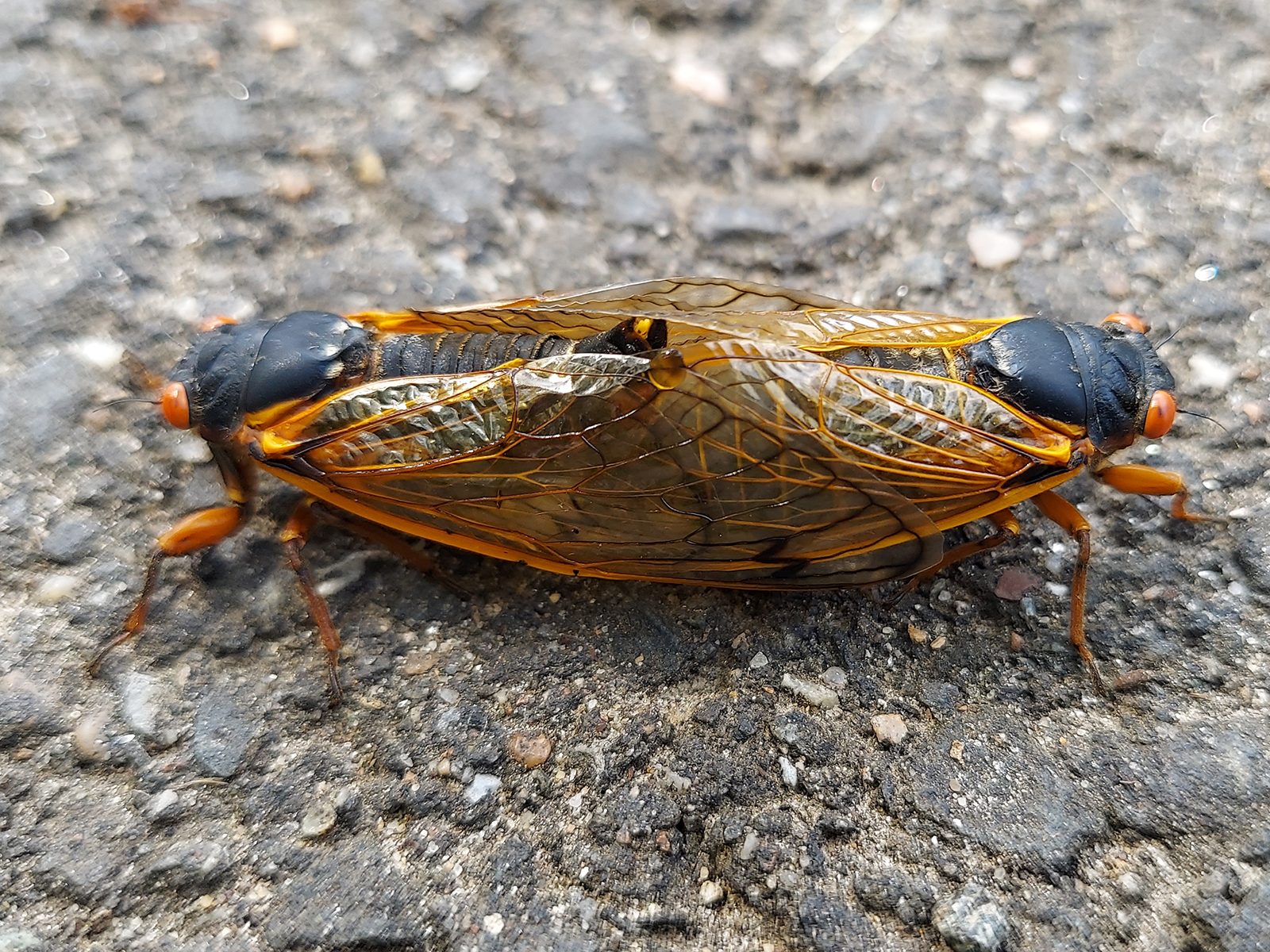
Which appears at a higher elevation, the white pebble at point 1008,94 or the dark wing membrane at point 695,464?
the white pebble at point 1008,94

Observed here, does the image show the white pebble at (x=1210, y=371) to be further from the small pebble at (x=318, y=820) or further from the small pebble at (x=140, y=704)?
the small pebble at (x=140, y=704)

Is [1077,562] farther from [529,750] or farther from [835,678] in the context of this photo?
[529,750]

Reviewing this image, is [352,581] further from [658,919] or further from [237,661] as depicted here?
[658,919]

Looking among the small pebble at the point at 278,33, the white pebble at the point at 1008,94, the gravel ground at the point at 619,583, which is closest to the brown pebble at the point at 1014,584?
the gravel ground at the point at 619,583

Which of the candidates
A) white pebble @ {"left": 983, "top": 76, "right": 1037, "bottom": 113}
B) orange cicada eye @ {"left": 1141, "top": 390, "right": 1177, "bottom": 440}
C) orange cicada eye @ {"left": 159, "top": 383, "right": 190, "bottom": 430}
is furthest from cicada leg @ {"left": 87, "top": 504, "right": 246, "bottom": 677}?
white pebble @ {"left": 983, "top": 76, "right": 1037, "bottom": 113}

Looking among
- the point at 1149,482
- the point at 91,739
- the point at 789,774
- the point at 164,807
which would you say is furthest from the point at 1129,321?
the point at 91,739

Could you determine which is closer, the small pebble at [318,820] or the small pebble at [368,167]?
the small pebble at [318,820]
